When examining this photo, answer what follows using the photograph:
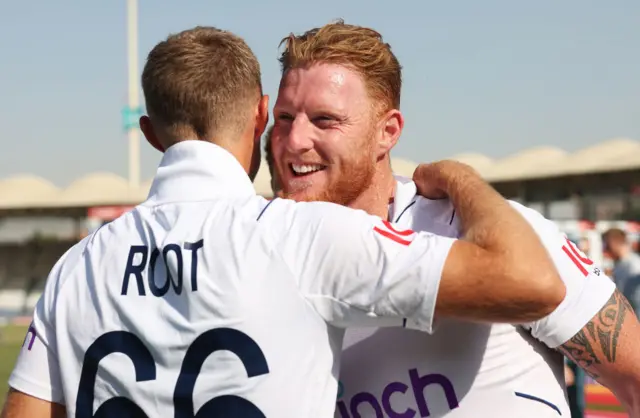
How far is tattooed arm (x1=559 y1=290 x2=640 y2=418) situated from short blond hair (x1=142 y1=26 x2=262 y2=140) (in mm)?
1185

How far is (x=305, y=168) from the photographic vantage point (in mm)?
3152

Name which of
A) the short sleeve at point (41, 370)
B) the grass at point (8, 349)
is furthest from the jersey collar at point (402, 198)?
the grass at point (8, 349)

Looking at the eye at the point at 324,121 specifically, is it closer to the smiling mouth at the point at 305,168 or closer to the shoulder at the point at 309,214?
the smiling mouth at the point at 305,168

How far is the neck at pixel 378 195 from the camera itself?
3193 mm

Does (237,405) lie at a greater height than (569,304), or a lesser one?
lesser

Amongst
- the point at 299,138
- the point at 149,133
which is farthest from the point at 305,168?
the point at 149,133

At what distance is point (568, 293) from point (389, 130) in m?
0.99

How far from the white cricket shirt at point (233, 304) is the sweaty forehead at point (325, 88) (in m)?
0.74

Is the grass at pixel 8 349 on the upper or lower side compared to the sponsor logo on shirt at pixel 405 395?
lower

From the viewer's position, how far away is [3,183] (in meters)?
48.3

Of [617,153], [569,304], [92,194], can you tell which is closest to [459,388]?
[569,304]

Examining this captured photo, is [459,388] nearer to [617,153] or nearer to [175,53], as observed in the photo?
[175,53]

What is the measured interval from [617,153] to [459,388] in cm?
3504

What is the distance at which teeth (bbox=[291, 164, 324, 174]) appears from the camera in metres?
3.15
